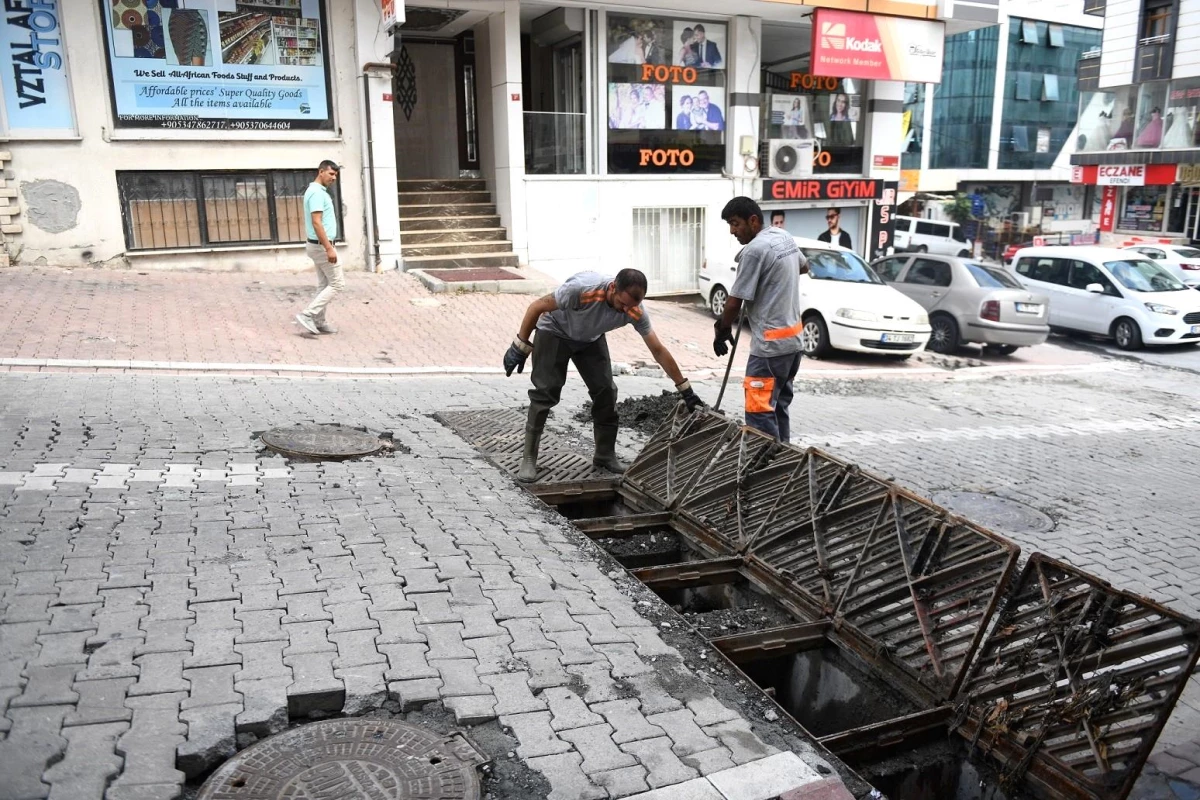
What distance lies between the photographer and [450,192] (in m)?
16.8

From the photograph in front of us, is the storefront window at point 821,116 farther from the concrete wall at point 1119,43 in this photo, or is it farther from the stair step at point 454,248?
the concrete wall at point 1119,43

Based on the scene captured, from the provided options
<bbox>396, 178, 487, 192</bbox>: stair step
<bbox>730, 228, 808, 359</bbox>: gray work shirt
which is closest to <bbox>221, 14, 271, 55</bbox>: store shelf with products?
<bbox>396, 178, 487, 192</bbox>: stair step

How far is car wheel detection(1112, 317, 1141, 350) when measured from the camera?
51.5 ft

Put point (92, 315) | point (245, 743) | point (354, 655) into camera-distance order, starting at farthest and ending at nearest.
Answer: point (92, 315) < point (354, 655) < point (245, 743)

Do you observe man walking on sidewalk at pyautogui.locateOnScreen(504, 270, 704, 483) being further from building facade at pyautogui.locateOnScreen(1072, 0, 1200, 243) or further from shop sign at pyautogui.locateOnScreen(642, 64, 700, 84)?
building facade at pyautogui.locateOnScreen(1072, 0, 1200, 243)

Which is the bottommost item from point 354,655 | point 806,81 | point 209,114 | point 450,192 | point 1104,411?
point 1104,411

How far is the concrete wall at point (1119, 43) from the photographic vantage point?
1342 inches

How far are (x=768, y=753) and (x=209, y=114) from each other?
13.2 metres

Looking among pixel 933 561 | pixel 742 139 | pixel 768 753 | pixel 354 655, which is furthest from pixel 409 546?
pixel 742 139

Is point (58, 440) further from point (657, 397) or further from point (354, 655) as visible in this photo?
point (657, 397)

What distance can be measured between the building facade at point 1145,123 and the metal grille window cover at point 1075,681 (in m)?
33.8

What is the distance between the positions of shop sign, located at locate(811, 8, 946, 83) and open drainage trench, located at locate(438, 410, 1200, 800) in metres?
13.5

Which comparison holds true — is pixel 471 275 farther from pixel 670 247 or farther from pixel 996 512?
pixel 996 512

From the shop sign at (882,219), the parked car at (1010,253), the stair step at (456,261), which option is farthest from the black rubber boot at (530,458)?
the shop sign at (882,219)
